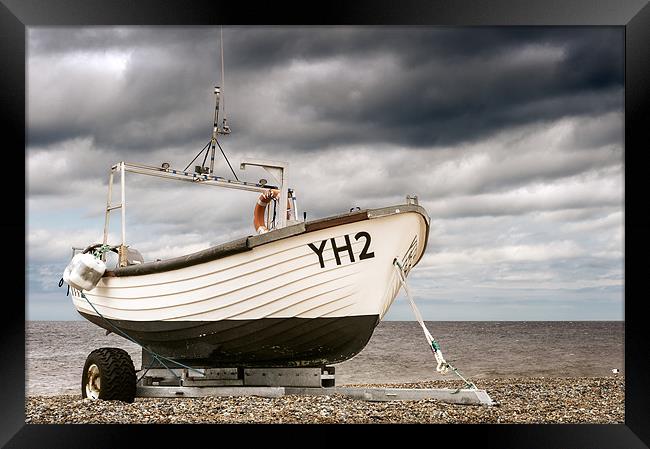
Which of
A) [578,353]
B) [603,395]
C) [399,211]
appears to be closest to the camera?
[399,211]

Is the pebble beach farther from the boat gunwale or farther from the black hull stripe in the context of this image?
the boat gunwale

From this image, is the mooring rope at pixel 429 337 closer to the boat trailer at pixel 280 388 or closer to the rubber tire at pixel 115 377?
the boat trailer at pixel 280 388

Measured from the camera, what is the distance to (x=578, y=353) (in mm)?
24469

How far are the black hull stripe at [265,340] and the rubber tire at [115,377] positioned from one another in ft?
1.46

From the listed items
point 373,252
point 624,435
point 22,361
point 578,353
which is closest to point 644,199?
point 624,435

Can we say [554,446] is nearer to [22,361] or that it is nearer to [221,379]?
[221,379]

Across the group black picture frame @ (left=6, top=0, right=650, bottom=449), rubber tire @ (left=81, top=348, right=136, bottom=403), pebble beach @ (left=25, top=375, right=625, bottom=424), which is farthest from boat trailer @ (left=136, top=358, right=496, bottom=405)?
black picture frame @ (left=6, top=0, right=650, bottom=449)

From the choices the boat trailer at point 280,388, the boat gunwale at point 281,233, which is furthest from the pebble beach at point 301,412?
the boat gunwale at point 281,233

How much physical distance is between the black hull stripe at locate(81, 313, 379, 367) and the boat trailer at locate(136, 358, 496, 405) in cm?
9

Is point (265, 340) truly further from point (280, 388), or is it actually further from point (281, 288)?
point (281, 288)

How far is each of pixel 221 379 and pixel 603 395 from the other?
402 cm
